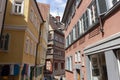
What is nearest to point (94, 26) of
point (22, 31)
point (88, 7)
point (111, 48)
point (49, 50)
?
point (88, 7)

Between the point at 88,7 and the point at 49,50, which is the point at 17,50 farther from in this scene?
the point at 49,50

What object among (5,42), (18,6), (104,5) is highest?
(18,6)

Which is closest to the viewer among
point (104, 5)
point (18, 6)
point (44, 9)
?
point (104, 5)

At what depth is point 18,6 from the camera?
11.9 meters

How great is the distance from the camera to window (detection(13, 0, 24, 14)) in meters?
11.8

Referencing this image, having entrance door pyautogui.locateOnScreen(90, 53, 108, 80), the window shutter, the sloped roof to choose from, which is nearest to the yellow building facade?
entrance door pyautogui.locateOnScreen(90, 53, 108, 80)

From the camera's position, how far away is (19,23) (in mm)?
11367

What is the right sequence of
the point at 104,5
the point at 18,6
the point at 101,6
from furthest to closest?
the point at 18,6, the point at 101,6, the point at 104,5

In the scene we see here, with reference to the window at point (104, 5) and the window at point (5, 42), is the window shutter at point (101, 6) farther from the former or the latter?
the window at point (5, 42)

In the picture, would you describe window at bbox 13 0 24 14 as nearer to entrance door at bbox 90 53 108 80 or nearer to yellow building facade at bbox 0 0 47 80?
yellow building facade at bbox 0 0 47 80


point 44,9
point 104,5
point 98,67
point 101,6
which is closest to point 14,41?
point 98,67

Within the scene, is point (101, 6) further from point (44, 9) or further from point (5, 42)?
point (44, 9)

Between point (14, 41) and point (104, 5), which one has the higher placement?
point (104, 5)

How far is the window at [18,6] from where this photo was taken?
1176 centimetres
